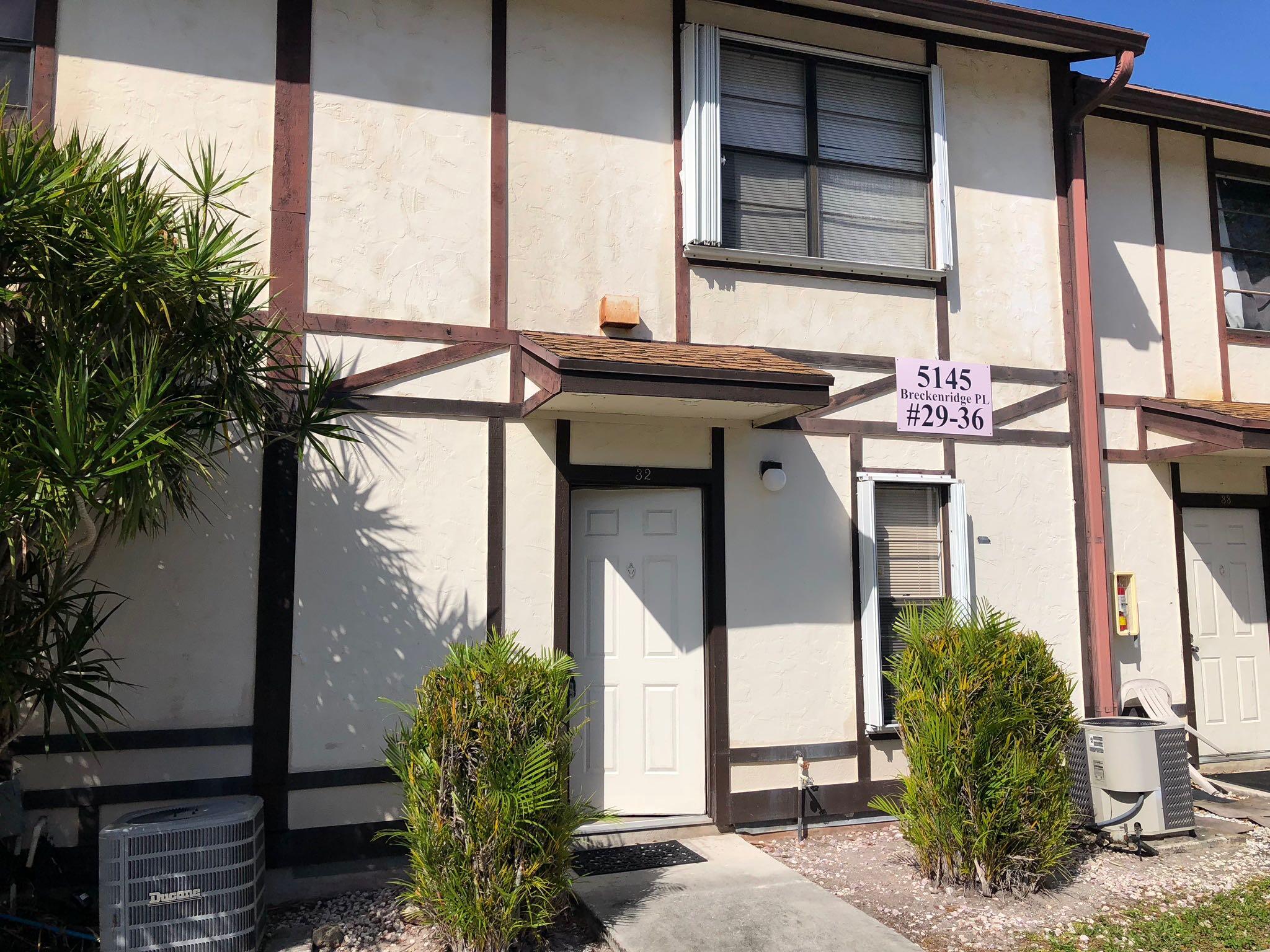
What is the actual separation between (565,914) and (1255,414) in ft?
21.6

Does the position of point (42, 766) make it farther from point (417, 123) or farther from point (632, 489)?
point (417, 123)

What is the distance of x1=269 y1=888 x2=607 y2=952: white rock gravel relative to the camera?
439 centimetres

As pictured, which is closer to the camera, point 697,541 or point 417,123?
point 417,123

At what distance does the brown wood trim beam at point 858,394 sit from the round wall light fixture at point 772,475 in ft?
1.55

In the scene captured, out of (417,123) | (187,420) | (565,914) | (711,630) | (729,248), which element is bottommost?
(565,914)

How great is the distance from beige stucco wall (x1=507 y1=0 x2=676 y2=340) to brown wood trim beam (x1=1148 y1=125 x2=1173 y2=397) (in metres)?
4.54

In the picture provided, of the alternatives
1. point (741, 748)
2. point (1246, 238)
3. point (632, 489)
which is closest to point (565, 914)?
point (741, 748)

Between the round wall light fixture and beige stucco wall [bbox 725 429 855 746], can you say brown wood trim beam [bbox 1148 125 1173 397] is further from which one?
the round wall light fixture

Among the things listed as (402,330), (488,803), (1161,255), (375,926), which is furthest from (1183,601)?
(375,926)

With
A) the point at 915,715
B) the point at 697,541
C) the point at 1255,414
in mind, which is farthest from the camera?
the point at 1255,414

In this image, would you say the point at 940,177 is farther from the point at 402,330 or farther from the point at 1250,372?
the point at 402,330

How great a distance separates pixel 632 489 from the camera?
20.5 feet

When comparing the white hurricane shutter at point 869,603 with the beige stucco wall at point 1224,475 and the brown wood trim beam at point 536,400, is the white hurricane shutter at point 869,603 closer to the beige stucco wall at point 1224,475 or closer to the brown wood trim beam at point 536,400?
the brown wood trim beam at point 536,400

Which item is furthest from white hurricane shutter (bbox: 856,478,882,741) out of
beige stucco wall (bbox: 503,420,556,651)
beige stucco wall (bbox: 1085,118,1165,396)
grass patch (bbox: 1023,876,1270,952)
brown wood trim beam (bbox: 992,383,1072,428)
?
beige stucco wall (bbox: 1085,118,1165,396)
